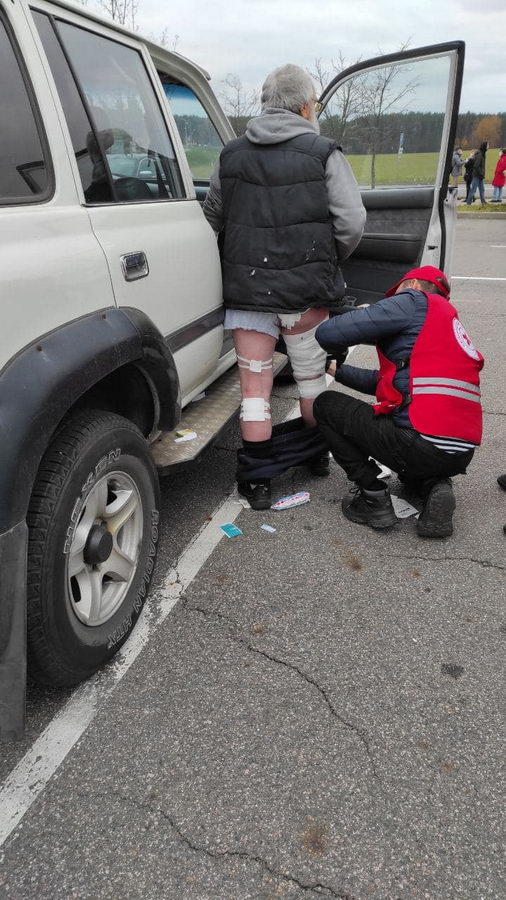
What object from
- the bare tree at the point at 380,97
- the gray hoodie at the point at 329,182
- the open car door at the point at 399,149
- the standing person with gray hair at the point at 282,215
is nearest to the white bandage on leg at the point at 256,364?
the standing person with gray hair at the point at 282,215

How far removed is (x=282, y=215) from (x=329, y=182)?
0.27 m

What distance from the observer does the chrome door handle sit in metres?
2.14

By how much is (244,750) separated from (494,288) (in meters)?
8.45

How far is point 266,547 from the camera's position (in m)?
2.92

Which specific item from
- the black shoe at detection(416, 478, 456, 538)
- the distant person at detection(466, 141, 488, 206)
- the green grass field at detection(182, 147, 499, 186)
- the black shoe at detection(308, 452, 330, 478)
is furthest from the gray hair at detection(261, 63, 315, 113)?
the distant person at detection(466, 141, 488, 206)

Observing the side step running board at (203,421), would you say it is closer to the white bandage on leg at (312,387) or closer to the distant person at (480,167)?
the white bandage on leg at (312,387)

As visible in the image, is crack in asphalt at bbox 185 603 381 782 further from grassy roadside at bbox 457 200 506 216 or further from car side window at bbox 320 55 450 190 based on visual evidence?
grassy roadside at bbox 457 200 506 216

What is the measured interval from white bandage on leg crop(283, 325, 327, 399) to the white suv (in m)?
0.41

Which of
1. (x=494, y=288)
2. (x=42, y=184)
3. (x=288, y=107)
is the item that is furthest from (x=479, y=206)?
(x=42, y=184)

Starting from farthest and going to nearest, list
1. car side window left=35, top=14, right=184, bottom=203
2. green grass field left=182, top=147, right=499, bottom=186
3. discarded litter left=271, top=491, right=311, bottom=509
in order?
green grass field left=182, top=147, right=499, bottom=186, discarded litter left=271, top=491, right=311, bottom=509, car side window left=35, top=14, right=184, bottom=203

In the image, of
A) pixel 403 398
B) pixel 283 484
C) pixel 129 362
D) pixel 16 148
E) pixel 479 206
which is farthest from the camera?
pixel 479 206

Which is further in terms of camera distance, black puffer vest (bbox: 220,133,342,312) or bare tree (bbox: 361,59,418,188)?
bare tree (bbox: 361,59,418,188)

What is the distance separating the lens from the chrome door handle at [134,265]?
214cm

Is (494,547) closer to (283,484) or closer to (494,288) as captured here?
(283,484)
